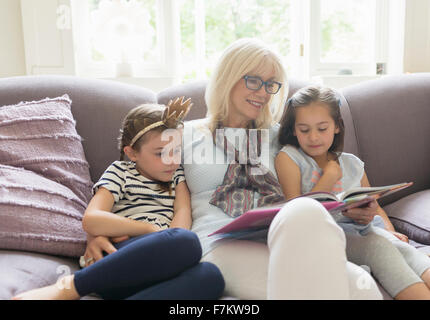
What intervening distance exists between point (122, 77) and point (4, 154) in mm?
1241

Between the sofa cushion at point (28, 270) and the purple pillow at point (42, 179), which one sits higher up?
the purple pillow at point (42, 179)

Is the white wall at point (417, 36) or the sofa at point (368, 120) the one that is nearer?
the sofa at point (368, 120)

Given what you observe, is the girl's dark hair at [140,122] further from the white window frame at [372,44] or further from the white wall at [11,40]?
the white window frame at [372,44]

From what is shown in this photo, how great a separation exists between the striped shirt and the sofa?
28cm

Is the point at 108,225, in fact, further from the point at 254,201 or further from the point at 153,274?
the point at 254,201

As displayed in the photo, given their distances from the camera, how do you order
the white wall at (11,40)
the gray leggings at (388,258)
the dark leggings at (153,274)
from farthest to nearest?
the white wall at (11,40), the gray leggings at (388,258), the dark leggings at (153,274)

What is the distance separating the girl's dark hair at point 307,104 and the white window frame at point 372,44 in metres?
1.40

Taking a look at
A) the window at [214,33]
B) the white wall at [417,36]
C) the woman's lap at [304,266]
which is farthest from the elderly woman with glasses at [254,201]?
the white wall at [417,36]

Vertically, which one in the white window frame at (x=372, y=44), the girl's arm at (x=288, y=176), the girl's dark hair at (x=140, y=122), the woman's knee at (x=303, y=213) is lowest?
the girl's arm at (x=288, y=176)

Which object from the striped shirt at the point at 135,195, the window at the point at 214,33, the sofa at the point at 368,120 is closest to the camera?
the striped shirt at the point at 135,195

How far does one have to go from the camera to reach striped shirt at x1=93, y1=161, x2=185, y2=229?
1184mm

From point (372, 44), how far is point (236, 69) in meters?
1.90

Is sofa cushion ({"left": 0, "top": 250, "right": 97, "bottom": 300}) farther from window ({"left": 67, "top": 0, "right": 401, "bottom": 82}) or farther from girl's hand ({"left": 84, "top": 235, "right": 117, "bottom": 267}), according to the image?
window ({"left": 67, "top": 0, "right": 401, "bottom": 82})

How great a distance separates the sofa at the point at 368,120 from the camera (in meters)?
1.47
